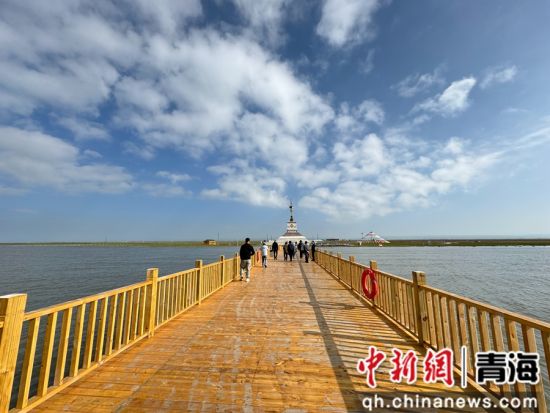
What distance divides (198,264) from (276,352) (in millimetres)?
4499

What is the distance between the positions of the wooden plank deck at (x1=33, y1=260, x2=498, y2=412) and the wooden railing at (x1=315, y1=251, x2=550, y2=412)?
0.42 metres

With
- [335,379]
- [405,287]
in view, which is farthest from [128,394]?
[405,287]

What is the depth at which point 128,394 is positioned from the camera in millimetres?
3406

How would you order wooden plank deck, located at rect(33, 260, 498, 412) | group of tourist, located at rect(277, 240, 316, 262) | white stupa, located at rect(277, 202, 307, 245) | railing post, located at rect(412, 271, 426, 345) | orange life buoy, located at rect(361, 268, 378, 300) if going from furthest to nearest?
1. white stupa, located at rect(277, 202, 307, 245)
2. group of tourist, located at rect(277, 240, 316, 262)
3. orange life buoy, located at rect(361, 268, 378, 300)
4. railing post, located at rect(412, 271, 426, 345)
5. wooden plank deck, located at rect(33, 260, 498, 412)

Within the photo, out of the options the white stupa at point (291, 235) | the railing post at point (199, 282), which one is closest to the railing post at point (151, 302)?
the railing post at point (199, 282)

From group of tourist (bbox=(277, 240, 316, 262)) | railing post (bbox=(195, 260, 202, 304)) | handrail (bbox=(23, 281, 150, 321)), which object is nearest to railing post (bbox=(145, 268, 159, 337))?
handrail (bbox=(23, 281, 150, 321))

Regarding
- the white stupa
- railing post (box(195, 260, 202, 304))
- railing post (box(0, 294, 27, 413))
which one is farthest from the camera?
the white stupa

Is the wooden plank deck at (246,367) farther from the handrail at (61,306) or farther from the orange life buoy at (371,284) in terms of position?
the handrail at (61,306)

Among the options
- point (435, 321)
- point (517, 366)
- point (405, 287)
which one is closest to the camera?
point (517, 366)

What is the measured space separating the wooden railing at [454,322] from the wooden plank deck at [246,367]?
0.42m

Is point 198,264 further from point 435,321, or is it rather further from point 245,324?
point 435,321

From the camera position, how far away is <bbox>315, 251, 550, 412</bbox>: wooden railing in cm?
281

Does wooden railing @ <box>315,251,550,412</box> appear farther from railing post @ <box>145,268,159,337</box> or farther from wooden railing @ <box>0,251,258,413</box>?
railing post @ <box>145,268,159,337</box>

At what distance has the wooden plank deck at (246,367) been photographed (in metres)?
3.25
